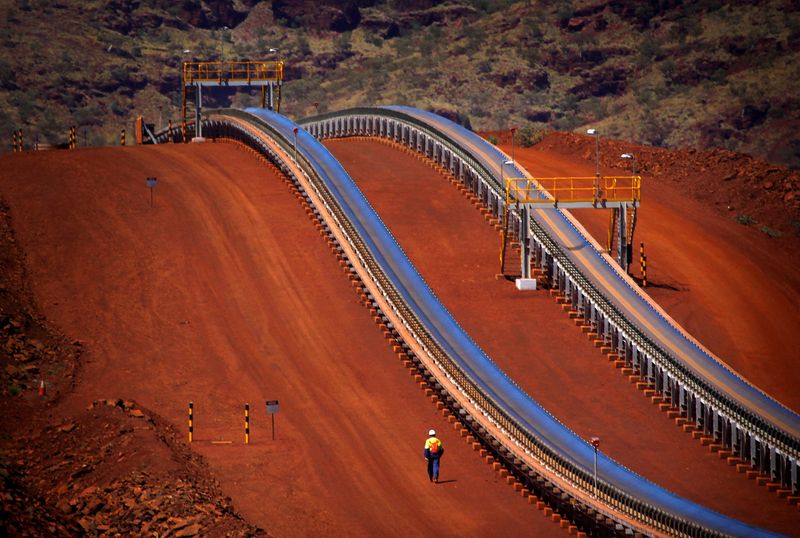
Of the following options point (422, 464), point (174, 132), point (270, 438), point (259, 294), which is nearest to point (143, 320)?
point (259, 294)

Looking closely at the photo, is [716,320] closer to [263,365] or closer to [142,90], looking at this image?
[263,365]

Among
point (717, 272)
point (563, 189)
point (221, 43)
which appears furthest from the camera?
point (221, 43)

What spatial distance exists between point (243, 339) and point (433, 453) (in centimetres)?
1206

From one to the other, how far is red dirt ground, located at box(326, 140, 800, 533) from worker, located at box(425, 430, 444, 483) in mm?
5905

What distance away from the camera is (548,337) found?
55.9 m

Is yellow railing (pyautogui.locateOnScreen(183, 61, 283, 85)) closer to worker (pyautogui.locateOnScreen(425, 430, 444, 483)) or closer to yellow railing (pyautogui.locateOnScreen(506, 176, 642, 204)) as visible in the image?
yellow railing (pyautogui.locateOnScreen(506, 176, 642, 204))

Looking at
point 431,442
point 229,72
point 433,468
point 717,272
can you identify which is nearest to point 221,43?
point 229,72

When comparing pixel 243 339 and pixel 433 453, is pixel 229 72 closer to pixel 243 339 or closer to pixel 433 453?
pixel 243 339

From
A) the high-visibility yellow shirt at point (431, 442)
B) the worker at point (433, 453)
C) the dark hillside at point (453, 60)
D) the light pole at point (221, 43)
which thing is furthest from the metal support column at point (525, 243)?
the light pole at point (221, 43)

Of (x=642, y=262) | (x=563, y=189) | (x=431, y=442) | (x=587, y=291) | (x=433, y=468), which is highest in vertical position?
(x=563, y=189)

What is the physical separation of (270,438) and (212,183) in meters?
24.1

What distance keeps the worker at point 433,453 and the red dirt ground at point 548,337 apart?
5.91m

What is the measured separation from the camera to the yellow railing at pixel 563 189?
6156 centimetres

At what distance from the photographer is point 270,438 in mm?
46594
